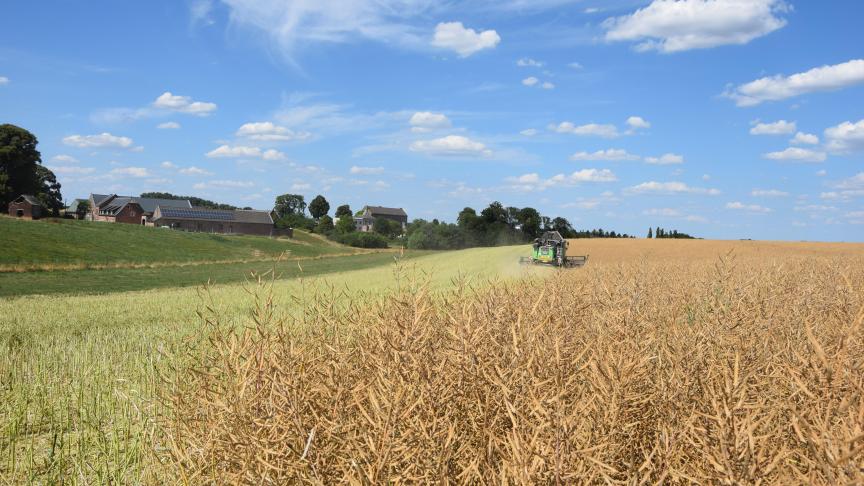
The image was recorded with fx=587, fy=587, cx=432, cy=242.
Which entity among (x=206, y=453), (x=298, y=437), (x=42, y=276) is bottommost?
(x=42, y=276)

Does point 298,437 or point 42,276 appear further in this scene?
point 42,276

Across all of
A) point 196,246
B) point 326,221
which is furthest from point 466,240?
point 326,221

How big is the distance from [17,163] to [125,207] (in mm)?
30303

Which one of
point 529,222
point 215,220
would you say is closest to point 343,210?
point 215,220

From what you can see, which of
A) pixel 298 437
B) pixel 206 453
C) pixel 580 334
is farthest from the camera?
pixel 580 334

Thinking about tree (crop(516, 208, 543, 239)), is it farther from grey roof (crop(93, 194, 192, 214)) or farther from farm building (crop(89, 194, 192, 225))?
grey roof (crop(93, 194, 192, 214))

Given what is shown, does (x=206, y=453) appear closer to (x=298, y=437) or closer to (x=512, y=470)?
(x=298, y=437)

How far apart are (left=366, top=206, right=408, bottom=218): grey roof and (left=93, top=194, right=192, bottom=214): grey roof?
178 feet

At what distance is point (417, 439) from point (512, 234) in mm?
74260

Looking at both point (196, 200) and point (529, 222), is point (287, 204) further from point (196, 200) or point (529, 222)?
point (529, 222)

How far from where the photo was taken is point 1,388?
322 inches

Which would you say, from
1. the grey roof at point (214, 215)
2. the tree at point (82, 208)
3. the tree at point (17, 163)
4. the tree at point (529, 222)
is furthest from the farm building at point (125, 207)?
the tree at point (529, 222)

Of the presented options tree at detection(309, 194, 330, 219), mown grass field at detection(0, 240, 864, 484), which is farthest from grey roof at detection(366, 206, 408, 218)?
mown grass field at detection(0, 240, 864, 484)

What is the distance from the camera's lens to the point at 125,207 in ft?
339
